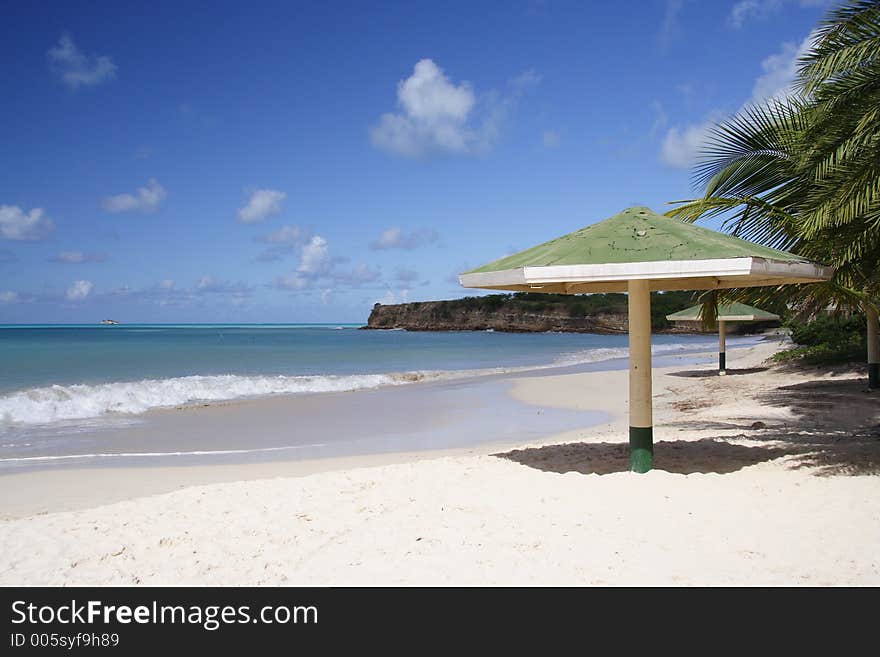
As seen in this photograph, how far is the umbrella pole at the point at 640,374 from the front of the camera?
6125 mm

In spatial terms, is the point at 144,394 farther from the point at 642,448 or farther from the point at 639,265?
the point at 639,265

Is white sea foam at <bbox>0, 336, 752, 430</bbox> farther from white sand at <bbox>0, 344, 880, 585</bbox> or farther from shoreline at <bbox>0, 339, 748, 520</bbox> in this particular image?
white sand at <bbox>0, 344, 880, 585</bbox>

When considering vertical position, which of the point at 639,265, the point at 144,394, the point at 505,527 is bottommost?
the point at 144,394

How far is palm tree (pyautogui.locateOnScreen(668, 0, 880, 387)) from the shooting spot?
5.59 meters

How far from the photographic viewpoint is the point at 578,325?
94.9m

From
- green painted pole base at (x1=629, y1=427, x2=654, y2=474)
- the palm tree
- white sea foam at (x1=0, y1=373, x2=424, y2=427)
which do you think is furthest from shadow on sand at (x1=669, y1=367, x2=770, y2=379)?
green painted pole base at (x1=629, y1=427, x2=654, y2=474)

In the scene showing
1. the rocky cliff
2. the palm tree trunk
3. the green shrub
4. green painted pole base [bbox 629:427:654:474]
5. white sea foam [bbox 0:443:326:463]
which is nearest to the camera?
green painted pole base [bbox 629:427:654:474]

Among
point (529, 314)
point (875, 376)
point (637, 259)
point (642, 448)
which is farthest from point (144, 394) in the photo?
point (529, 314)

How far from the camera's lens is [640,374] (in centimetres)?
614

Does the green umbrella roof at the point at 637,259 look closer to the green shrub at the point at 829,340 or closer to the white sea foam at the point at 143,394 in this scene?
the white sea foam at the point at 143,394

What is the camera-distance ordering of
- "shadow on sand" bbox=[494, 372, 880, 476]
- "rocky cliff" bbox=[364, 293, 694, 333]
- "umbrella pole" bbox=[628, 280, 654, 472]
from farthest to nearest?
"rocky cliff" bbox=[364, 293, 694, 333] → "shadow on sand" bbox=[494, 372, 880, 476] → "umbrella pole" bbox=[628, 280, 654, 472]

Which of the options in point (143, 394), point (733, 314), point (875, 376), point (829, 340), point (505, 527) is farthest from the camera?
point (829, 340)

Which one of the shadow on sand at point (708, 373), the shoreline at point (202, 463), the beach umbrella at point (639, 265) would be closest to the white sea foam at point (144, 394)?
the shoreline at point (202, 463)

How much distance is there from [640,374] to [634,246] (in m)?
1.26
